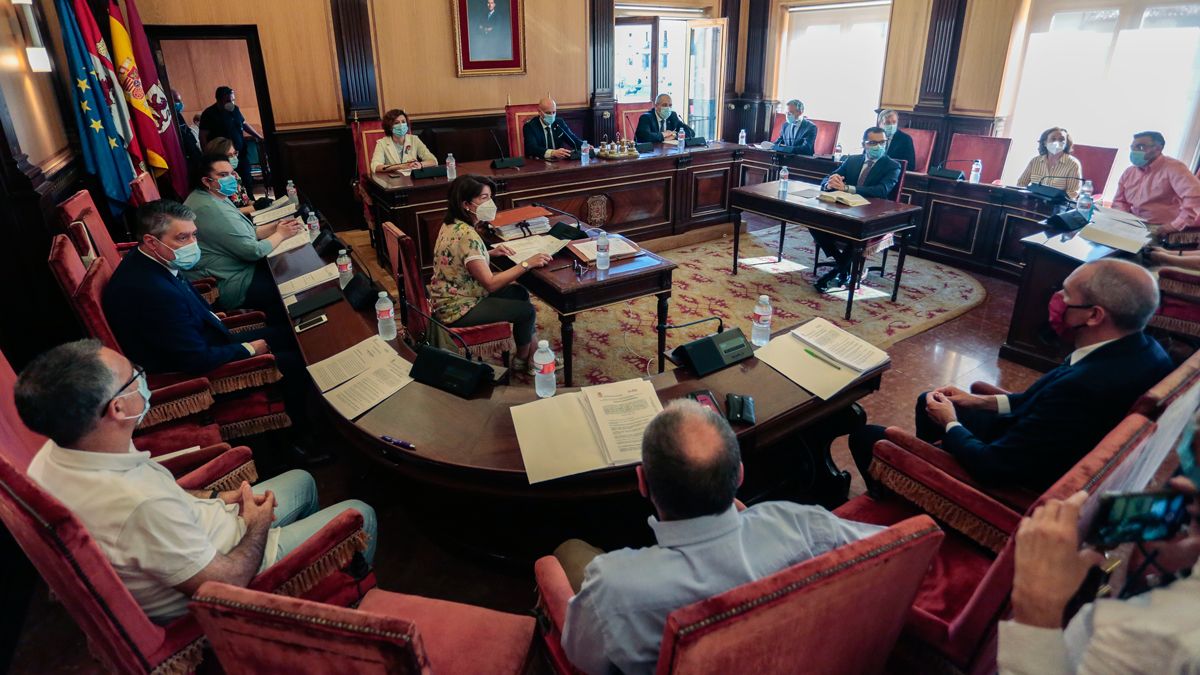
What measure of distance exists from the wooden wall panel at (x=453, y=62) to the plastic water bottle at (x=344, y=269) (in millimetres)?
3864

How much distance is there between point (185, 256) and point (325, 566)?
169 centimetres

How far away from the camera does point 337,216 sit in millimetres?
6562

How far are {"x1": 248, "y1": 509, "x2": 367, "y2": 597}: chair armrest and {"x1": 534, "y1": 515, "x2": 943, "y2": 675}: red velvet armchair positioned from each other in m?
0.90

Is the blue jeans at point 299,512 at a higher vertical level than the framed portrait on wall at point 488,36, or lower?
lower

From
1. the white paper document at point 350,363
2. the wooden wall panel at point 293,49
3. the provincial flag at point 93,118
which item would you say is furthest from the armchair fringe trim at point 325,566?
the wooden wall panel at point 293,49

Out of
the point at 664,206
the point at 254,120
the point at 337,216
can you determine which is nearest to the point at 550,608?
the point at 664,206

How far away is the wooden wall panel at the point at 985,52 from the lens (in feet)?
18.6

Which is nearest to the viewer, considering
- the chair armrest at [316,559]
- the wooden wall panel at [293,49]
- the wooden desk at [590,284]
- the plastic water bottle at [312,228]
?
the chair armrest at [316,559]

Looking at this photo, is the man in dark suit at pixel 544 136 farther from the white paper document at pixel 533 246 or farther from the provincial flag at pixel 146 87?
the provincial flag at pixel 146 87

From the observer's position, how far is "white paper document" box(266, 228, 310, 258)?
11.6 feet

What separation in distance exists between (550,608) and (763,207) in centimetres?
408

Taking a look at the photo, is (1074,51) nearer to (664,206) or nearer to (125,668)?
(664,206)

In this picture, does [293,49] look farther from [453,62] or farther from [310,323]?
[310,323]

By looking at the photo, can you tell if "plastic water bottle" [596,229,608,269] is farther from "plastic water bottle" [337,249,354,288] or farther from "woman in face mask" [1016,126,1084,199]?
"woman in face mask" [1016,126,1084,199]
